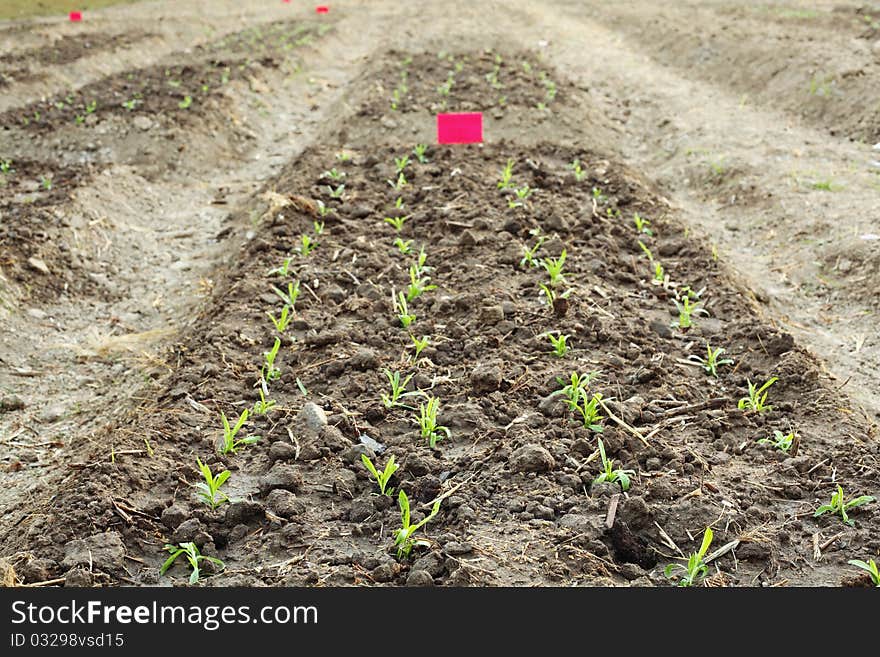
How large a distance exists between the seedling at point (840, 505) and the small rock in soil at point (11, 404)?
12.8 feet

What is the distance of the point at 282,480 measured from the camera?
332 centimetres

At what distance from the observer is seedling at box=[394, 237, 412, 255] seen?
213 inches

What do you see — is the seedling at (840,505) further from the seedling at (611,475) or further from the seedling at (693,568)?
the seedling at (611,475)

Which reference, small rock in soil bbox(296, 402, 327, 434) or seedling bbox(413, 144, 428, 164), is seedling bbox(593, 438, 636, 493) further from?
seedling bbox(413, 144, 428, 164)

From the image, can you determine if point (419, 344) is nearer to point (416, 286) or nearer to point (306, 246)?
point (416, 286)

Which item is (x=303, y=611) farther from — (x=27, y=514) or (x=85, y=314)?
(x=85, y=314)

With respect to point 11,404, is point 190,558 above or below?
above

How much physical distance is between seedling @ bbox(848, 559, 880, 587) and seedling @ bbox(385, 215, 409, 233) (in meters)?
3.67

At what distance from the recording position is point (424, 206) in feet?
20.4

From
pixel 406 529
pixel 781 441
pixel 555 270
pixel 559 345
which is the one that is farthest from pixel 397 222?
pixel 406 529

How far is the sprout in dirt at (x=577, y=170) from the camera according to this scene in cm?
678

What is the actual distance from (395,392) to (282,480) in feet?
2.37

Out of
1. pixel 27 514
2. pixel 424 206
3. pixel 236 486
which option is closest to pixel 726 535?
pixel 236 486

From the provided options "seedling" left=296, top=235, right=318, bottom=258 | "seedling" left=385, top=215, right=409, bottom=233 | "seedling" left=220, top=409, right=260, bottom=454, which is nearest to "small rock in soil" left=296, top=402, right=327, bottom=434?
"seedling" left=220, top=409, right=260, bottom=454
